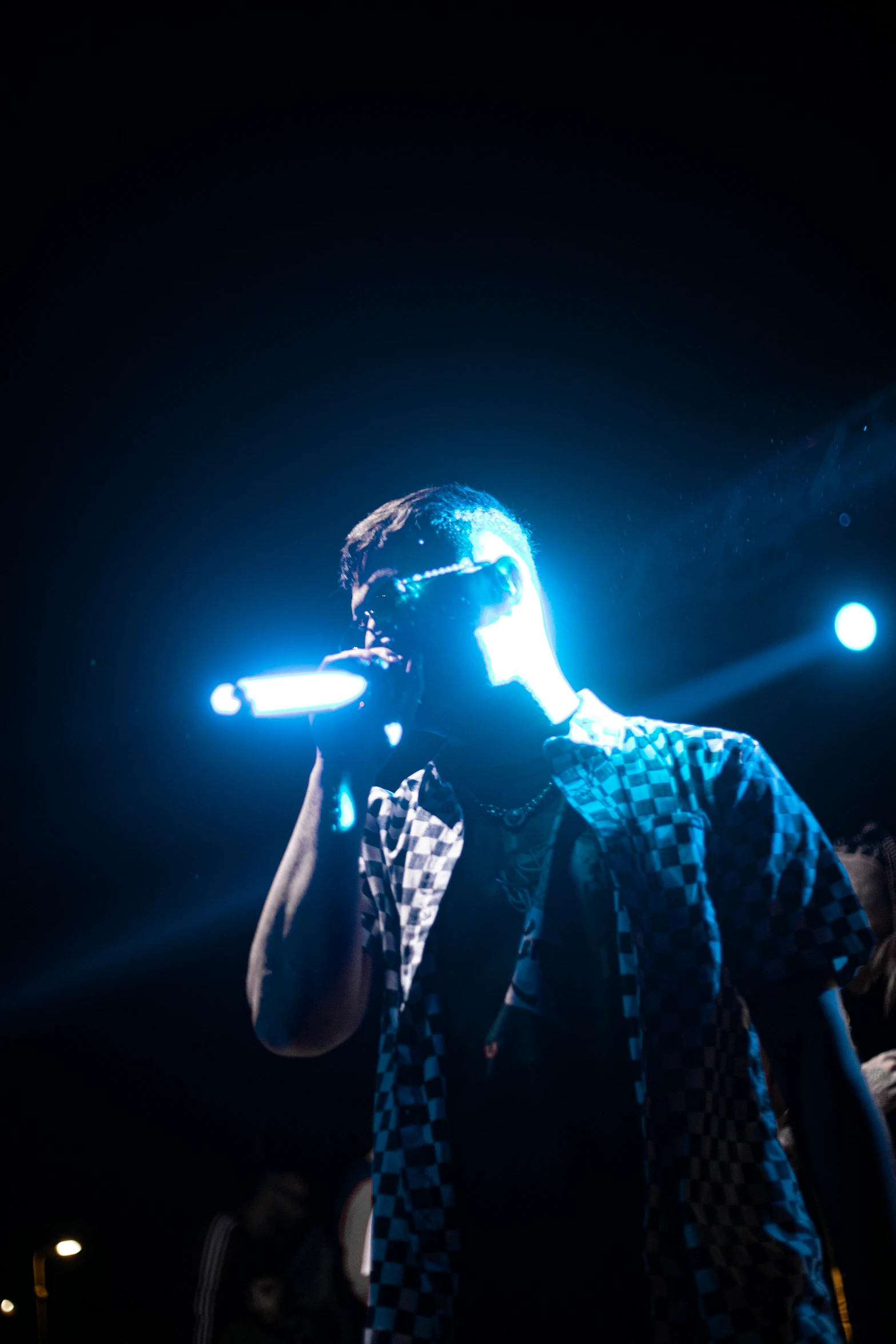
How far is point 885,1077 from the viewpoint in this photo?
5.33 ft

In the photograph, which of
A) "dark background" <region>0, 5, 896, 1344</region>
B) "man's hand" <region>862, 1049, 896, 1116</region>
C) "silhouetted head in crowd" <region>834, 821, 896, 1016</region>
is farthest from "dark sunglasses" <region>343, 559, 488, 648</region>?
"man's hand" <region>862, 1049, 896, 1116</region>

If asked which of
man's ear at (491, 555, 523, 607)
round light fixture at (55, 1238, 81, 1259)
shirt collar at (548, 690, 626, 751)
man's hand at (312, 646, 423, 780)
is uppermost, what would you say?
man's ear at (491, 555, 523, 607)

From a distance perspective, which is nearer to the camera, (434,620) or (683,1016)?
(683,1016)

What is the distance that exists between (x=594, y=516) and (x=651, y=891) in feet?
3.26

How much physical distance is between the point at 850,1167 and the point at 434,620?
85 centimetres

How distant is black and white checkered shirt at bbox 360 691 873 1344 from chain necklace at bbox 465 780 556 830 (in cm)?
3

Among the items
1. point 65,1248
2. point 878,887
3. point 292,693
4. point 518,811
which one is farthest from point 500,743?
point 65,1248

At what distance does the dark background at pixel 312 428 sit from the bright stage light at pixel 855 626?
1.2 inches

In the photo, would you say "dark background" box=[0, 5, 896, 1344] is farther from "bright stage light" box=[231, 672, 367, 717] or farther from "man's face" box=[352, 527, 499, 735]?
"bright stage light" box=[231, 672, 367, 717]

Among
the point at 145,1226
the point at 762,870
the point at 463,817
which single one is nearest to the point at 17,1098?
the point at 145,1226

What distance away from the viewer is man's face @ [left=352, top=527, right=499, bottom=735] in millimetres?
1262

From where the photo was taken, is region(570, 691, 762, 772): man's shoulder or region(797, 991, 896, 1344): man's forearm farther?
region(570, 691, 762, 772): man's shoulder

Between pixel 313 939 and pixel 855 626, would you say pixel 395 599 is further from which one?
pixel 855 626

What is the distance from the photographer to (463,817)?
4.02ft
